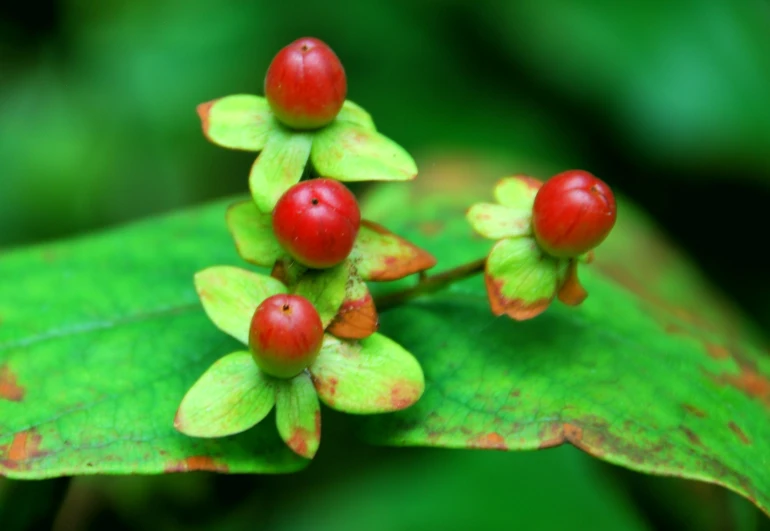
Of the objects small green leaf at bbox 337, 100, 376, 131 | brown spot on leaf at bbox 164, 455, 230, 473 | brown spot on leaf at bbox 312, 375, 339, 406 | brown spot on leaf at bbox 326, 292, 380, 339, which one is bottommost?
brown spot on leaf at bbox 164, 455, 230, 473

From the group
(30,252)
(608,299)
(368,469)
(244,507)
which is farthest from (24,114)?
(608,299)

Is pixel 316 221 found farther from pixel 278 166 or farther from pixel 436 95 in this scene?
pixel 436 95

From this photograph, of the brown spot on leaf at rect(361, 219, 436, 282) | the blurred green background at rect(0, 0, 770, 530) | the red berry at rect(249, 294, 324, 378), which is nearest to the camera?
the red berry at rect(249, 294, 324, 378)

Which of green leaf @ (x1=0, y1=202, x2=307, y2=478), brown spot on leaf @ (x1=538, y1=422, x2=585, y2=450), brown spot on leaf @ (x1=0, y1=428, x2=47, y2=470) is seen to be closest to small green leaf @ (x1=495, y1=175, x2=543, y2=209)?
brown spot on leaf @ (x1=538, y1=422, x2=585, y2=450)

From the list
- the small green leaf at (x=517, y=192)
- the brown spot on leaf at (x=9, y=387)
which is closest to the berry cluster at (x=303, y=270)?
the small green leaf at (x=517, y=192)

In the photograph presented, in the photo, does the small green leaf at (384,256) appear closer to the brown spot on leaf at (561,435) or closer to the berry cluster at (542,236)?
the berry cluster at (542,236)

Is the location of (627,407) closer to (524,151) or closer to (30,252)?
(30,252)

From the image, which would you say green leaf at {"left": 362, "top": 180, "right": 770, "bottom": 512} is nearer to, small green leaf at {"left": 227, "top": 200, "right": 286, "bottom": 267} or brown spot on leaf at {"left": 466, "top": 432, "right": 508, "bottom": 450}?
brown spot on leaf at {"left": 466, "top": 432, "right": 508, "bottom": 450}

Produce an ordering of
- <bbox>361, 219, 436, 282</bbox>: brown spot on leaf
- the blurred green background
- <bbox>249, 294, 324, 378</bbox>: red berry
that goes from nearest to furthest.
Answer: <bbox>249, 294, 324, 378</bbox>: red berry → <bbox>361, 219, 436, 282</bbox>: brown spot on leaf → the blurred green background
